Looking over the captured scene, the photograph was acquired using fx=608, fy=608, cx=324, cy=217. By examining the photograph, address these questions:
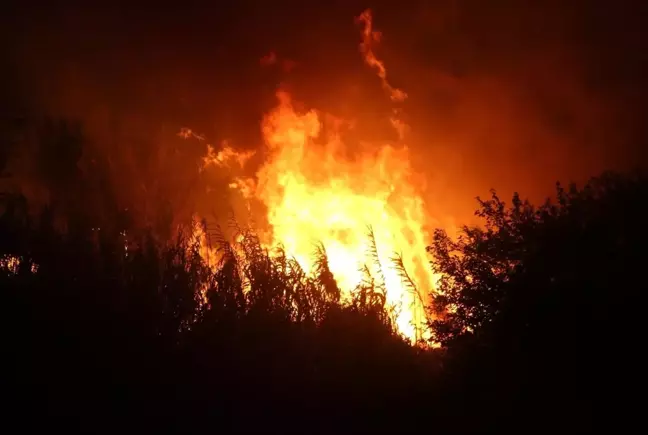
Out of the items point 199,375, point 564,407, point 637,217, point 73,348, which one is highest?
point 637,217

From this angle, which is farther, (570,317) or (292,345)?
(292,345)

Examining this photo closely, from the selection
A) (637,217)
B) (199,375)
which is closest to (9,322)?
(199,375)

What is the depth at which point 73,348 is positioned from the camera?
1328 centimetres

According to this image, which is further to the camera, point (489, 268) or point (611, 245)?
point (489, 268)

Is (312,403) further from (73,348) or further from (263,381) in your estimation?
(73,348)

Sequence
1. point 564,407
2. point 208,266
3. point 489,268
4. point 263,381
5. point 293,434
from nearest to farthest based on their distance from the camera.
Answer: point 564,407 → point 293,434 → point 263,381 → point 208,266 → point 489,268

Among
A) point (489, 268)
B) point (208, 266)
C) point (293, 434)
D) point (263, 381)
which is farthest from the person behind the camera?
point (489, 268)

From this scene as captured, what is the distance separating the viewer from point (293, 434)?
12.1m

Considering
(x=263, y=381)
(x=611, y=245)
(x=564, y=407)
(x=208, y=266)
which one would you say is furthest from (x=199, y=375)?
(x=611, y=245)

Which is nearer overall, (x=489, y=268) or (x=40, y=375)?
(x=40, y=375)

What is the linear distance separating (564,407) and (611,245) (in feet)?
11.6

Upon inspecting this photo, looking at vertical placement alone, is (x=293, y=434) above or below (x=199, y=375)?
below

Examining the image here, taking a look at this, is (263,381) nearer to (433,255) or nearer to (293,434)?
(293,434)

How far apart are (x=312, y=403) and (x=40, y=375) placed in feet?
18.7
